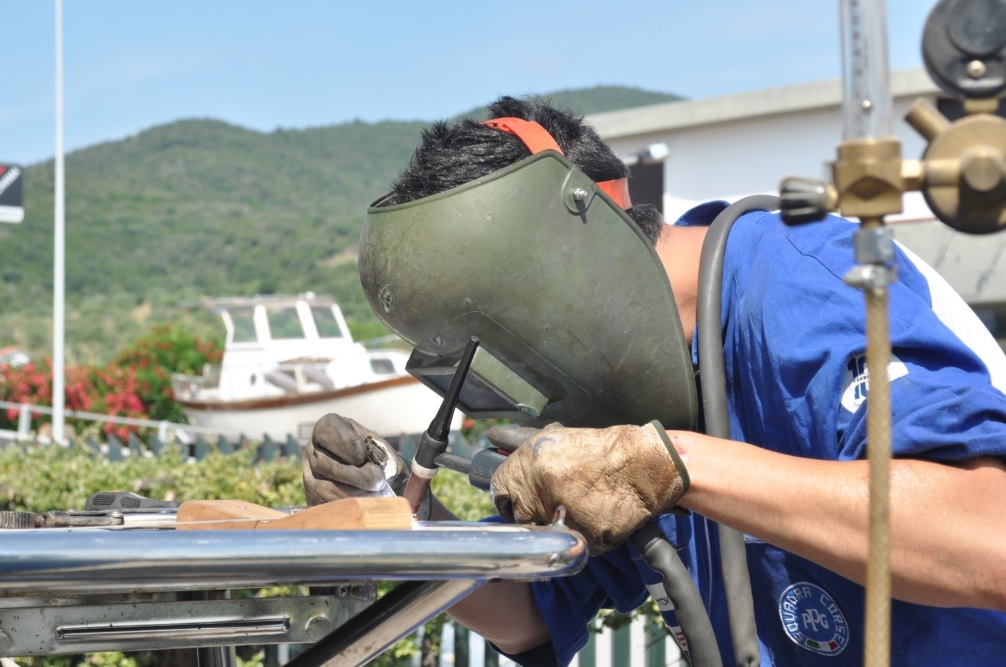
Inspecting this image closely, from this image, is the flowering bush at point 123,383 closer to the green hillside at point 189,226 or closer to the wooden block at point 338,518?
the wooden block at point 338,518

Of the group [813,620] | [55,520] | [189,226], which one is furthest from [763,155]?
[189,226]

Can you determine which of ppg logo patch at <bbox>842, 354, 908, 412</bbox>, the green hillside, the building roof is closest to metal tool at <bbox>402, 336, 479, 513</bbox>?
ppg logo patch at <bbox>842, 354, 908, 412</bbox>

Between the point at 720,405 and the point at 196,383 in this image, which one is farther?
the point at 196,383

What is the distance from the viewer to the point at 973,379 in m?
1.44

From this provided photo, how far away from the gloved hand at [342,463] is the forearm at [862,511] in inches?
22.8

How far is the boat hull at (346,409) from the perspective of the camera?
15.1m

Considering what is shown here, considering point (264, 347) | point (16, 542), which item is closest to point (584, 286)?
point (16, 542)

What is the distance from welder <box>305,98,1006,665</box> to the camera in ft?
4.56

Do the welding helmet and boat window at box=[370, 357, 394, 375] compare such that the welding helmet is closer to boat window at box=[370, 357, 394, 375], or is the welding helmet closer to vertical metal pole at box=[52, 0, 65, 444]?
vertical metal pole at box=[52, 0, 65, 444]

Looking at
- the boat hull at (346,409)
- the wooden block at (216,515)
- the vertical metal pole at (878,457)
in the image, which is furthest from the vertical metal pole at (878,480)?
the boat hull at (346,409)

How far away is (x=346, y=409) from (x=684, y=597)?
548 inches

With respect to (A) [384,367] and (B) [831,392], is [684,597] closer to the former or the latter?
(B) [831,392]

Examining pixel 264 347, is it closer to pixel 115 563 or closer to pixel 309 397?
pixel 309 397

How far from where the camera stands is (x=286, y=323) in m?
18.4
